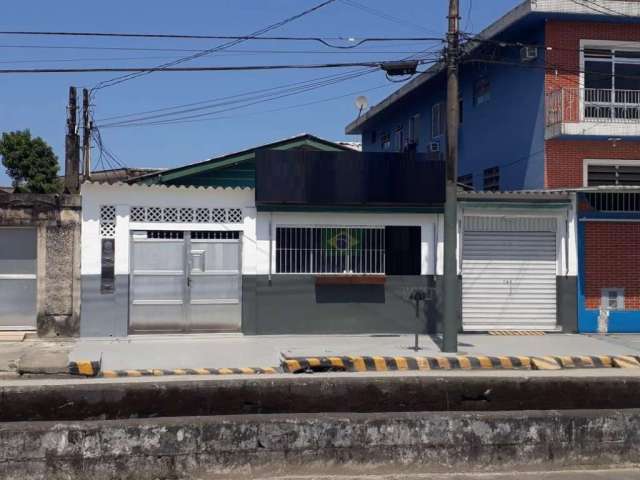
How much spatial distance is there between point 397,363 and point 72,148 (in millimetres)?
14989

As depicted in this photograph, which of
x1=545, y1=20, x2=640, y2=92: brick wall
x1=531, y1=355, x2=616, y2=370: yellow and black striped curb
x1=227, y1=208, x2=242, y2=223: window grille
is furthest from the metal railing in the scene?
x1=227, y1=208, x2=242, y2=223: window grille

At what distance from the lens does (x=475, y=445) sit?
303 inches

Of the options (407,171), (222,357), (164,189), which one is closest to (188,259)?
(164,189)

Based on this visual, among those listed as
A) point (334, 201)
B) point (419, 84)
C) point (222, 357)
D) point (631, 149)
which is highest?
point (419, 84)

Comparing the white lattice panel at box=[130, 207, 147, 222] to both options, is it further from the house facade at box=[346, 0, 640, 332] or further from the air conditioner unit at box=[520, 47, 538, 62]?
the air conditioner unit at box=[520, 47, 538, 62]

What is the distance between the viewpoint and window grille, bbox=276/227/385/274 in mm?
17344

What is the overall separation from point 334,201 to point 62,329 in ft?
20.1

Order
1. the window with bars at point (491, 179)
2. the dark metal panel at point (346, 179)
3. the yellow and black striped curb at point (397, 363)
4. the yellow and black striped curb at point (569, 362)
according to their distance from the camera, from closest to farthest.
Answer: the yellow and black striped curb at point (397, 363), the yellow and black striped curb at point (569, 362), the dark metal panel at point (346, 179), the window with bars at point (491, 179)

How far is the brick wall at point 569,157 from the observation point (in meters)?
19.2

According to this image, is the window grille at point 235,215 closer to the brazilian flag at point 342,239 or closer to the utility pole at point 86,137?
the brazilian flag at point 342,239

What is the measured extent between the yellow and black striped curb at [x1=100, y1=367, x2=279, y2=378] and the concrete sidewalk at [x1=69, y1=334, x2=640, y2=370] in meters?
0.34

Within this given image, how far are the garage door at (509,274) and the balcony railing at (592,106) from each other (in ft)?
8.89

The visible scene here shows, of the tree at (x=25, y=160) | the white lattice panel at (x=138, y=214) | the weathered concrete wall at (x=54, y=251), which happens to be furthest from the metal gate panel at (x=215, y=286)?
the tree at (x=25, y=160)

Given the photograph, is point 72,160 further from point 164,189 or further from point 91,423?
point 91,423
